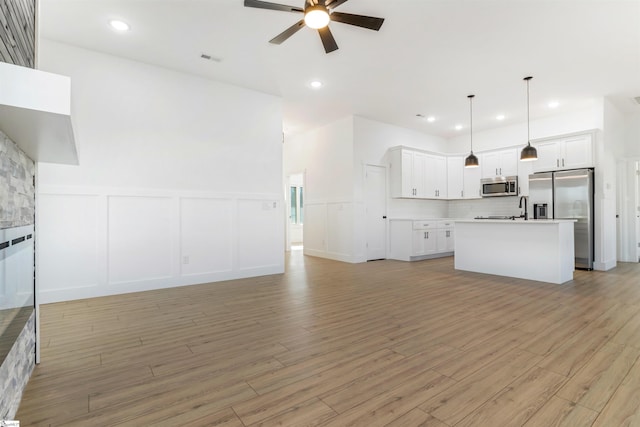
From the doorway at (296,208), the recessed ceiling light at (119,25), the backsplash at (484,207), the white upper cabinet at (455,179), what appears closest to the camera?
the recessed ceiling light at (119,25)

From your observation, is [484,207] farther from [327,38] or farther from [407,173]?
[327,38]

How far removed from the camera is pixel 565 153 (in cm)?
608

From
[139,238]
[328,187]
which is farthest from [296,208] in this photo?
[139,238]

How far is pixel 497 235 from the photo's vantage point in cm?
516

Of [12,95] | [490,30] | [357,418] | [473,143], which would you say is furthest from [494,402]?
[473,143]

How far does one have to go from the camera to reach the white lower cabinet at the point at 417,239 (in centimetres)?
688

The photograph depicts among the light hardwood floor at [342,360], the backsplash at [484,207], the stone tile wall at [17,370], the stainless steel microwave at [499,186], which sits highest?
the stainless steel microwave at [499,186]

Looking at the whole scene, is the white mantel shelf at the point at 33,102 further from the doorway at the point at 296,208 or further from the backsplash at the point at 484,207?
the doorway at the point at 296,208

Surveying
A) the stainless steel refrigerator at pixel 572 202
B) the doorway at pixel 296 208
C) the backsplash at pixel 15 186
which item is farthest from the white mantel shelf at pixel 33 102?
the doorway at pixel 296 208

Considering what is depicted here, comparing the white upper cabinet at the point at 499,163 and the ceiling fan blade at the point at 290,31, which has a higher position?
the ceiling fan blade at the point at 290,31

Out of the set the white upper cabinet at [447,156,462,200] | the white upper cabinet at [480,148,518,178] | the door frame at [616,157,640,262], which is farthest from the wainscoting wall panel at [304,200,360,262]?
the door frame at [616,157,640,262]

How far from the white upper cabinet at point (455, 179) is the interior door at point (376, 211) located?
1.99 metres

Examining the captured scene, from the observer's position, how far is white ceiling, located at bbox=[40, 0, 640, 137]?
3262 mm

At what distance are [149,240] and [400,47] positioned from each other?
4.31 m
